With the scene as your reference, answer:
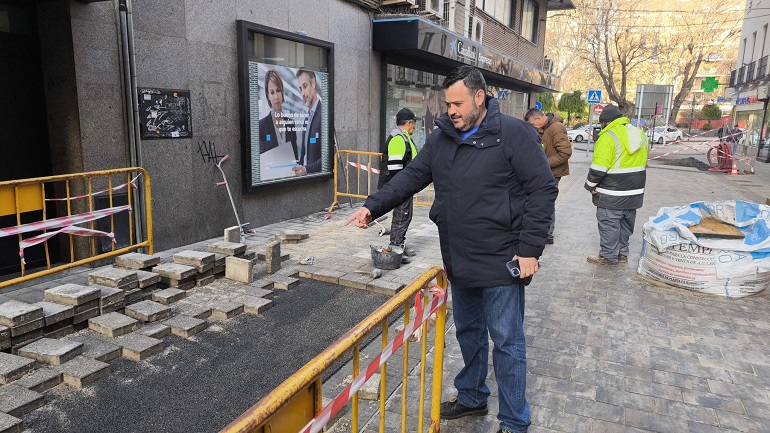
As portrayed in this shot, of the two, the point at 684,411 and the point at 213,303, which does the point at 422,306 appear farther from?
the point at 213,303

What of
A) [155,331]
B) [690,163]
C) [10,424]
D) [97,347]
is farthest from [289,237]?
[690,163]

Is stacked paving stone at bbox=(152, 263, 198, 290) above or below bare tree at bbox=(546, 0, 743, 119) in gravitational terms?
below

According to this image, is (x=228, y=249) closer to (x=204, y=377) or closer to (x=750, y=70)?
(x=204, y=377)

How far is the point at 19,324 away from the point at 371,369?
10.2ft

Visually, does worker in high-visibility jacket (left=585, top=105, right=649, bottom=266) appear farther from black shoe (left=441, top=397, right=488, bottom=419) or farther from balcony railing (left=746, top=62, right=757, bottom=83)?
balcony railing (left=746, top=62, right=757, bottom=83)

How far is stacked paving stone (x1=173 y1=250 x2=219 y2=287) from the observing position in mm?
5641

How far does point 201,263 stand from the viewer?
5.63 meters

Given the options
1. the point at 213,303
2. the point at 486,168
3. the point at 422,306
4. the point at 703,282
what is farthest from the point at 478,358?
the point at 703,282

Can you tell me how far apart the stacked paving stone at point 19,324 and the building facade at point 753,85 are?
1128 inches

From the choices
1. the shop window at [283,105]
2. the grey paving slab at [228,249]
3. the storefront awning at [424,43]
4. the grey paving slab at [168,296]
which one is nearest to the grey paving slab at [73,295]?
the grey paving slab at [168,296]

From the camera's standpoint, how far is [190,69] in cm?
731

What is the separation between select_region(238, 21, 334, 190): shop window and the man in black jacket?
5.71 metres

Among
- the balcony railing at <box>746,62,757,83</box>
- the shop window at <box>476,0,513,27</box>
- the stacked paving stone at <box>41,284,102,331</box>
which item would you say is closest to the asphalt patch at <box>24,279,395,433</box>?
the stacked paving stone at <box>41,284,102,331</box>

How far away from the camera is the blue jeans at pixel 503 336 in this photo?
119 inches
